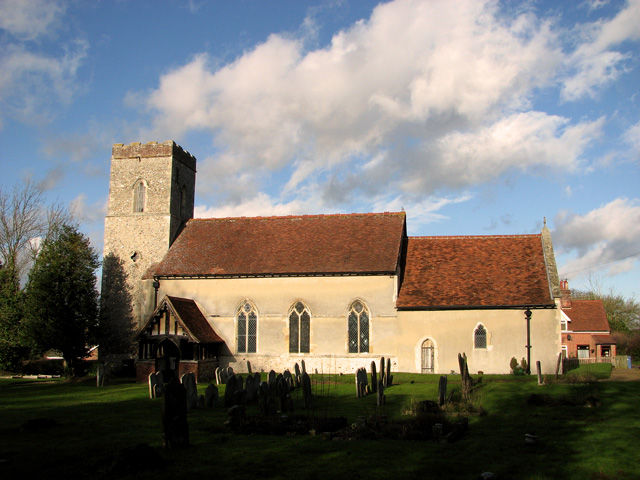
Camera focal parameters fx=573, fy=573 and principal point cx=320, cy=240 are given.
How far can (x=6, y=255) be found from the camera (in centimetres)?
3881

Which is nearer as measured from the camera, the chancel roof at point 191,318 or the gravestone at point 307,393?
the gravestone at point 307,393

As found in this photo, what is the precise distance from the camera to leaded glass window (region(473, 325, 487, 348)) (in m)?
27.2

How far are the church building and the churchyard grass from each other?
8.50m

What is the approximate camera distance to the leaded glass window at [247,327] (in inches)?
1163

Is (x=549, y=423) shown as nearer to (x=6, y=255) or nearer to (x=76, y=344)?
(x=76, y=344)

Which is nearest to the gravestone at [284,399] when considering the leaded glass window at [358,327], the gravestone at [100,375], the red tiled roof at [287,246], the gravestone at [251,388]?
the gravestone at [251,388]

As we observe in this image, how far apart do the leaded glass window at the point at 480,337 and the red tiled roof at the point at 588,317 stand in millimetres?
31214

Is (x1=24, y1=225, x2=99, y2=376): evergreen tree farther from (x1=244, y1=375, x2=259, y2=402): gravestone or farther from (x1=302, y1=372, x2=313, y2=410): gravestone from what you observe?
(x1=302, y1=372, x2=313, y2=410): gravestone

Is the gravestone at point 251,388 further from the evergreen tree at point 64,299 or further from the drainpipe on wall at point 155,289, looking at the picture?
the evergreen tree at point 64,299

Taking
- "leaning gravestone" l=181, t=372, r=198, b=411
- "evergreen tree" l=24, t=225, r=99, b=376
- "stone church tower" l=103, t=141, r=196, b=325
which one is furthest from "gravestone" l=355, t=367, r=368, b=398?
"evergreen tree" l=24, t=225, r=99, b=376

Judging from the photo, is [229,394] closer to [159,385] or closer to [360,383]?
[159,385]

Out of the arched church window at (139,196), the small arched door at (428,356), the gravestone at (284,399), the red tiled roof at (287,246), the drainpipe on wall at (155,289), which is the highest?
the arched church window at (139,196)

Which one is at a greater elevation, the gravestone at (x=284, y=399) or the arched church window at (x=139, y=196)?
the arched church window at (x=139, y=196)

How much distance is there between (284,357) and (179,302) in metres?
5.92
